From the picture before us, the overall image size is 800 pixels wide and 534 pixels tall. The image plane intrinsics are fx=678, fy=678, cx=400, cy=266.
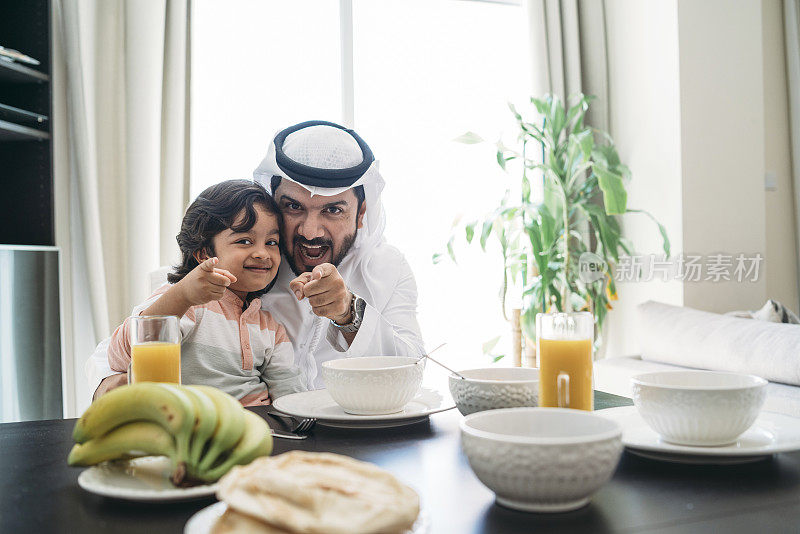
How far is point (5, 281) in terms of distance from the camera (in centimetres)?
235

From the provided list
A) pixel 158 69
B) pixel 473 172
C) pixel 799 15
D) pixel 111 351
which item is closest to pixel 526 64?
pixel 473 172

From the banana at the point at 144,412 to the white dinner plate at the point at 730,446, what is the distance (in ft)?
1.46

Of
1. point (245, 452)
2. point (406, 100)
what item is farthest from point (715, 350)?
point (406, 100)

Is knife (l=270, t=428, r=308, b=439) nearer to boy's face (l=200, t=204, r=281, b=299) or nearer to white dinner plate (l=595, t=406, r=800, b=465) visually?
white dinner plate (l=595, t=406, r=800, b=465)

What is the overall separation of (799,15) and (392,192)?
2.64 metres

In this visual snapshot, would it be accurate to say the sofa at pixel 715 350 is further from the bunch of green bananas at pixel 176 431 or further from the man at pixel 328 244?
the bunch of green bananas at pixel 176 431

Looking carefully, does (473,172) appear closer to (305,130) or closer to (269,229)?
(305,130)

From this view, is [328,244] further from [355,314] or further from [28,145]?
[28,145]

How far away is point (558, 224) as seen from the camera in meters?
3.57

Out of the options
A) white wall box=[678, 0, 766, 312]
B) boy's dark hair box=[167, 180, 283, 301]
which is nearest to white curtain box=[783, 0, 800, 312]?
white wall box=[678, 0, 766, 312]

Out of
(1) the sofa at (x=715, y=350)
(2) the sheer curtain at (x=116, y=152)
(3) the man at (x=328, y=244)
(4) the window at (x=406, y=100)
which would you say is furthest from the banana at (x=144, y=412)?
(4) the window at (x=406, y=100)

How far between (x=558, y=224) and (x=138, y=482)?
3102mm

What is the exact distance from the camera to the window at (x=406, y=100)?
343 cm

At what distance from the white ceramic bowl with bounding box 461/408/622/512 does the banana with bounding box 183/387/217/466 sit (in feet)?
0.79
